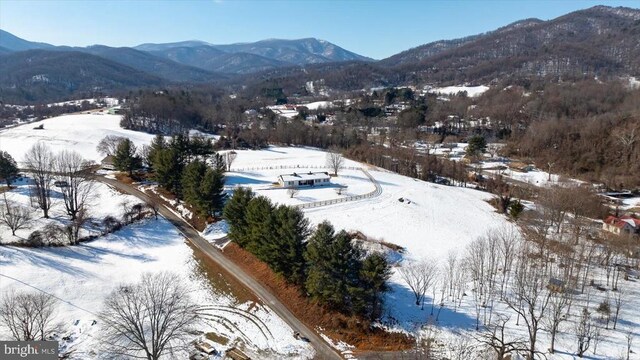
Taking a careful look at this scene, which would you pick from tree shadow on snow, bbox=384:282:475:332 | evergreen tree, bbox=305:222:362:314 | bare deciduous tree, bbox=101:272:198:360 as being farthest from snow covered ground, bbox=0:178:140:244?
tree shadow on snow, bbox=384:282:475:332

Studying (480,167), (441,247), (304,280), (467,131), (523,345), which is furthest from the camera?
(467,131)

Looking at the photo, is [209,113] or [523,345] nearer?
[523,345]

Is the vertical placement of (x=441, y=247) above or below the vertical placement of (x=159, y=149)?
below

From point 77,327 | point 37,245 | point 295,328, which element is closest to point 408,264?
point 295,328

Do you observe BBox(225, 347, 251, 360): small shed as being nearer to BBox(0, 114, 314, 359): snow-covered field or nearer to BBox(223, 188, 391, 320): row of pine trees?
BBox(0, 114, 314, 359): snow-covered field

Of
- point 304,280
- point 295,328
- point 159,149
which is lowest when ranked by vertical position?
point 295,328

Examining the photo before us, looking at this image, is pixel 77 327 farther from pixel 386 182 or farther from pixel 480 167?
pixel 480 167
